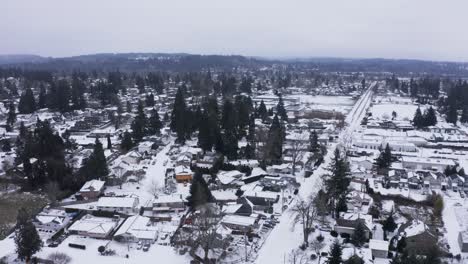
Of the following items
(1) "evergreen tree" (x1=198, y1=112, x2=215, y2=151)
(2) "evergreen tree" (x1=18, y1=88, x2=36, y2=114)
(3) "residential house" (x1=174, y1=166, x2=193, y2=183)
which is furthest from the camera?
(2) "evergreen tree" (x1=18, y1=88, x2=36, y2=114)

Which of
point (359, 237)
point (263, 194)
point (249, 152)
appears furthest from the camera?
point (249, 152)

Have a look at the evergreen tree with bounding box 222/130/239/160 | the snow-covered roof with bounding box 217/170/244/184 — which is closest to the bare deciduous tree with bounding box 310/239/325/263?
the snow-covered roof with bounding box 217/170/244/184

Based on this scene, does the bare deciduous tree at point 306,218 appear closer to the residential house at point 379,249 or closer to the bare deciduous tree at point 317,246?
the bare deciduous tree at point 317,246

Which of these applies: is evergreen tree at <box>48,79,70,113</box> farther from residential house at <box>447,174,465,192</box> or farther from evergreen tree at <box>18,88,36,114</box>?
residential house at <box>447,174,465,192</box>

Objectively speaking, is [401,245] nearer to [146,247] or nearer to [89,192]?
[146,247]

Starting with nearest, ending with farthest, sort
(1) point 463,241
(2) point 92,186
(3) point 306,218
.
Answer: (1) point 463,241 < (3) point 306,218 < (2) point 92,186

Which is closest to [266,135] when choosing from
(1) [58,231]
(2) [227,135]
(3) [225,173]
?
(2) [227,135]

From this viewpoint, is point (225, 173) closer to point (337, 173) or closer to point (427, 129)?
Answer: point (337, 173)

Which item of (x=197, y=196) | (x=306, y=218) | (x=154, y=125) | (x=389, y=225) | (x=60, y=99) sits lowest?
(x=389, y=225)

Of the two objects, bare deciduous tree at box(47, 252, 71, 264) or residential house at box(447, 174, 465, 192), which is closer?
bare deciduous tree at box(47, 252, 71, 264)

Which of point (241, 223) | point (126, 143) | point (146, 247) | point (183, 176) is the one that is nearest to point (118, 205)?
point (146, 247)

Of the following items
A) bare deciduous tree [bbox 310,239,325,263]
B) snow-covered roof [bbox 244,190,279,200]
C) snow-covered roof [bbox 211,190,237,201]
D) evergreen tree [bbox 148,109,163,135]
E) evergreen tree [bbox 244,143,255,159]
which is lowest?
bare deciduous tree [bbox 310,239,325,263]

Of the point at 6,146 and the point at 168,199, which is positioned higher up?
the point at 6,146
